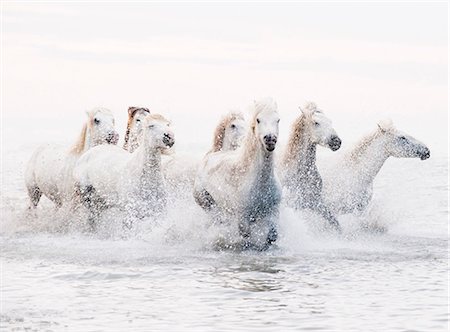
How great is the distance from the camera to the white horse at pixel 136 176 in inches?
528

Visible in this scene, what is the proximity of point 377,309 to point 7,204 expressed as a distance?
10505mm

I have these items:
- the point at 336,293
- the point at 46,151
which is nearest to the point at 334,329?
the point at 336,293

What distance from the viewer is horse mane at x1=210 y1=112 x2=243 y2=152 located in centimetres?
1402

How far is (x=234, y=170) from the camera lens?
1243 centimetres

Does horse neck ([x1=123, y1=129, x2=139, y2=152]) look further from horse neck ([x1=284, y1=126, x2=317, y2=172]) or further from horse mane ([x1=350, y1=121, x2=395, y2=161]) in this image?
horse mane ([x1=350, y1=121, x2=395, y2=161])

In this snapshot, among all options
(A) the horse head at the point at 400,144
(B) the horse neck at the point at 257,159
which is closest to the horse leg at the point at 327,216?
(A) the horse head at the point at 400,144

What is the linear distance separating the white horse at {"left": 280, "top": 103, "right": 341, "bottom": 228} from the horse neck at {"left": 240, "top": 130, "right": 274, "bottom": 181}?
5.22 feet

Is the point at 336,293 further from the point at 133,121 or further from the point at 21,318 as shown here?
the point at 133,121

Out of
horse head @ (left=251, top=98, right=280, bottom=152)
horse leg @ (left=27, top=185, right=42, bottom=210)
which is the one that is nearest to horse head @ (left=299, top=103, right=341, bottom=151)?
horse head @ (left=251, top=98, right=280, bottom=152)

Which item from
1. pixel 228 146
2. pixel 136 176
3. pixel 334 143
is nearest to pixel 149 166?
pixel 136 176

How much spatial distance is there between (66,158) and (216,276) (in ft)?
17.0

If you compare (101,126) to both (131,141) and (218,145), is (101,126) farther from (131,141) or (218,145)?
(218,145)

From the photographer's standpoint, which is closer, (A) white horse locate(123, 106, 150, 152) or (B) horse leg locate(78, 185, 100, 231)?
(B) horse leg locate(78, 185, 100, 231)

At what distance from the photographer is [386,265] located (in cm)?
1162
